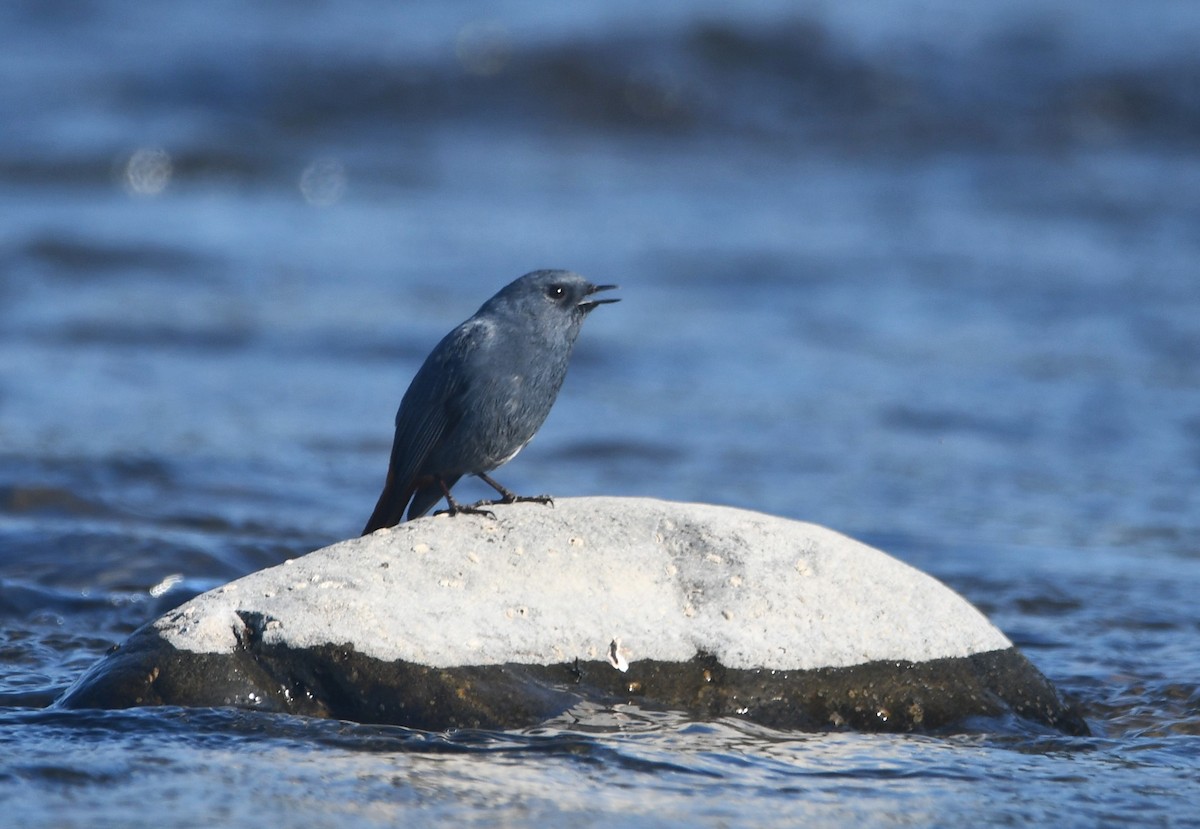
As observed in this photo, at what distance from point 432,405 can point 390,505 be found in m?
0.40

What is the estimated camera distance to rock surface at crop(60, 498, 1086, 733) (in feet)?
13.4

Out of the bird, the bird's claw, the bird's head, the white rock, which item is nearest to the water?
the white rock

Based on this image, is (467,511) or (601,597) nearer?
(601,597)

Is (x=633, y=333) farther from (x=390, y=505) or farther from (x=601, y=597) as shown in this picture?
(x=601, y=597)

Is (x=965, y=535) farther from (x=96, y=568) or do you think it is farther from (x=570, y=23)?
(x=570, y=23)

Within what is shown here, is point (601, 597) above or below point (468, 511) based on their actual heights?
below

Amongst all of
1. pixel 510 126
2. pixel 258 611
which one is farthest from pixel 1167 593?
pixel 510 126

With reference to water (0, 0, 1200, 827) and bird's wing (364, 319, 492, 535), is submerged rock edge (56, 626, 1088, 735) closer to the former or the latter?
water (0, 0, 1200, 827)

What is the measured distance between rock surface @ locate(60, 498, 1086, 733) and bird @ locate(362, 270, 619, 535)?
8.9 inches

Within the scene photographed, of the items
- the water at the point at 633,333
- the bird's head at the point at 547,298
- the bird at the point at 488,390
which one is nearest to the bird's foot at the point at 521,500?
the bird at the point at 488,390

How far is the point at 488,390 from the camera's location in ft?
15.4

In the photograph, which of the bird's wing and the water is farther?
the bird's wing

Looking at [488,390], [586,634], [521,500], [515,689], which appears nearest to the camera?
[515,689]

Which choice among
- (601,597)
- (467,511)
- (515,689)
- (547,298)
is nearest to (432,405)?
(467,511)
